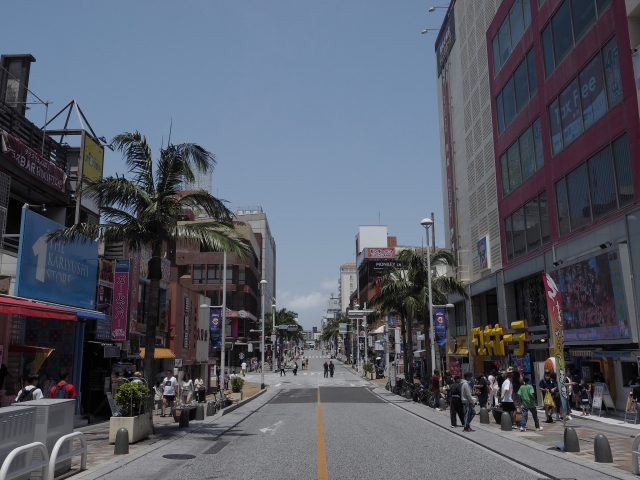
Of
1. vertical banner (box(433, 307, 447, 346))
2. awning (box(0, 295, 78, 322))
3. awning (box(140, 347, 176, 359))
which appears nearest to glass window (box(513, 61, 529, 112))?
vertical banner (box(433, 307, 447, 346))

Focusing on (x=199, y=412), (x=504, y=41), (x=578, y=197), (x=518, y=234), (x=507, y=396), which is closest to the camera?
(x=507, y=396)

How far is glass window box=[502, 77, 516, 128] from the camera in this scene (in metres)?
33.1

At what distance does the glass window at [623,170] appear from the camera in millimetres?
20750

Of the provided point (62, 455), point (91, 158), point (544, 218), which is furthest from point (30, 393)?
point (544, 218)

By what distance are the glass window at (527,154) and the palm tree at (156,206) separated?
18357mm

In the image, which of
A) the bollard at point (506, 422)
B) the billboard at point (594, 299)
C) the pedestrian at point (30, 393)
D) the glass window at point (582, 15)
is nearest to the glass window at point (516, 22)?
the glass window at point (582, 15)

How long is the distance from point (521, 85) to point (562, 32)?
18.5ft

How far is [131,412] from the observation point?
15.6m

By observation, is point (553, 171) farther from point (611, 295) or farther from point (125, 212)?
point (125, 212)

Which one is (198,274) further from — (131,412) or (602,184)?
(131,412)

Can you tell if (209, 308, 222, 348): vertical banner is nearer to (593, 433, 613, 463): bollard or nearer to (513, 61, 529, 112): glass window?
(513, 61, 529, 112): glass window

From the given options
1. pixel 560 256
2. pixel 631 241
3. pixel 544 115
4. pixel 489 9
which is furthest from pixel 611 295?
pixel 489 9

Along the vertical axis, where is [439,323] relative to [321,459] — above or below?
above

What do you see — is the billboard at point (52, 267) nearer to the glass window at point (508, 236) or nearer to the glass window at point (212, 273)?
the glass window at point (508, 236)
